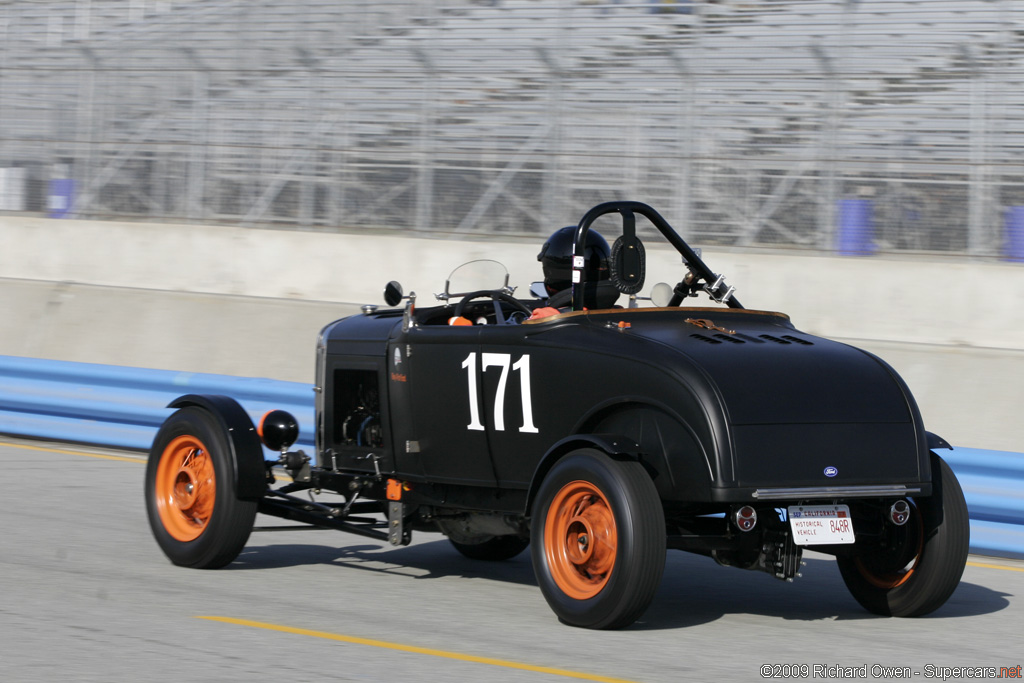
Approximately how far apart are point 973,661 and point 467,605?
7.41 feet

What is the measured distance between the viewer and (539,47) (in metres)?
15.6

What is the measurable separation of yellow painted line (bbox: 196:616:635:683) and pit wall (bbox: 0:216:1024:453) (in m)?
6.74

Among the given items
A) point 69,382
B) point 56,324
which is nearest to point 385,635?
point 69,382

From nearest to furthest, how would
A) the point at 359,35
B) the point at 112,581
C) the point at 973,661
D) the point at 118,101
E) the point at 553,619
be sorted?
the point at 973,661 → the point at 553,619 → the point at 112,581 → the point at 359,35 → the point at 118,101

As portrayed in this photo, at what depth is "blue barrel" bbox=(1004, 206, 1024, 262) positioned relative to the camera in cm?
1273

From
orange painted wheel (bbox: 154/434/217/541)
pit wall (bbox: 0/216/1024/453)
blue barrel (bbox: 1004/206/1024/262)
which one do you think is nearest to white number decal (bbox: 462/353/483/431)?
orange painted wheel (bbox: 154/434/217/541)

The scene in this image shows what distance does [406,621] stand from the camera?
6035 millimetres

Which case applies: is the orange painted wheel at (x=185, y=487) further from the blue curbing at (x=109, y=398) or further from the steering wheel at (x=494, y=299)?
the blue curbing at (x=109, y=398)

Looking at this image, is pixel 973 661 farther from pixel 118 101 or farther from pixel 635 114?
pixel 118 101

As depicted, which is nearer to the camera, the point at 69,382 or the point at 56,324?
the point at 69,382

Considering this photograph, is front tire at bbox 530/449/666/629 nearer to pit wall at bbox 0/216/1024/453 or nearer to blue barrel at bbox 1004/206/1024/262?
pit wall at bbox 0/216/1024/453

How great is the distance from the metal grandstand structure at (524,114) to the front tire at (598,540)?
821cm

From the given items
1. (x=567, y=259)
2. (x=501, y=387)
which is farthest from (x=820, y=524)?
(x=567, y=259)

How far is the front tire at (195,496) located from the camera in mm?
7137
